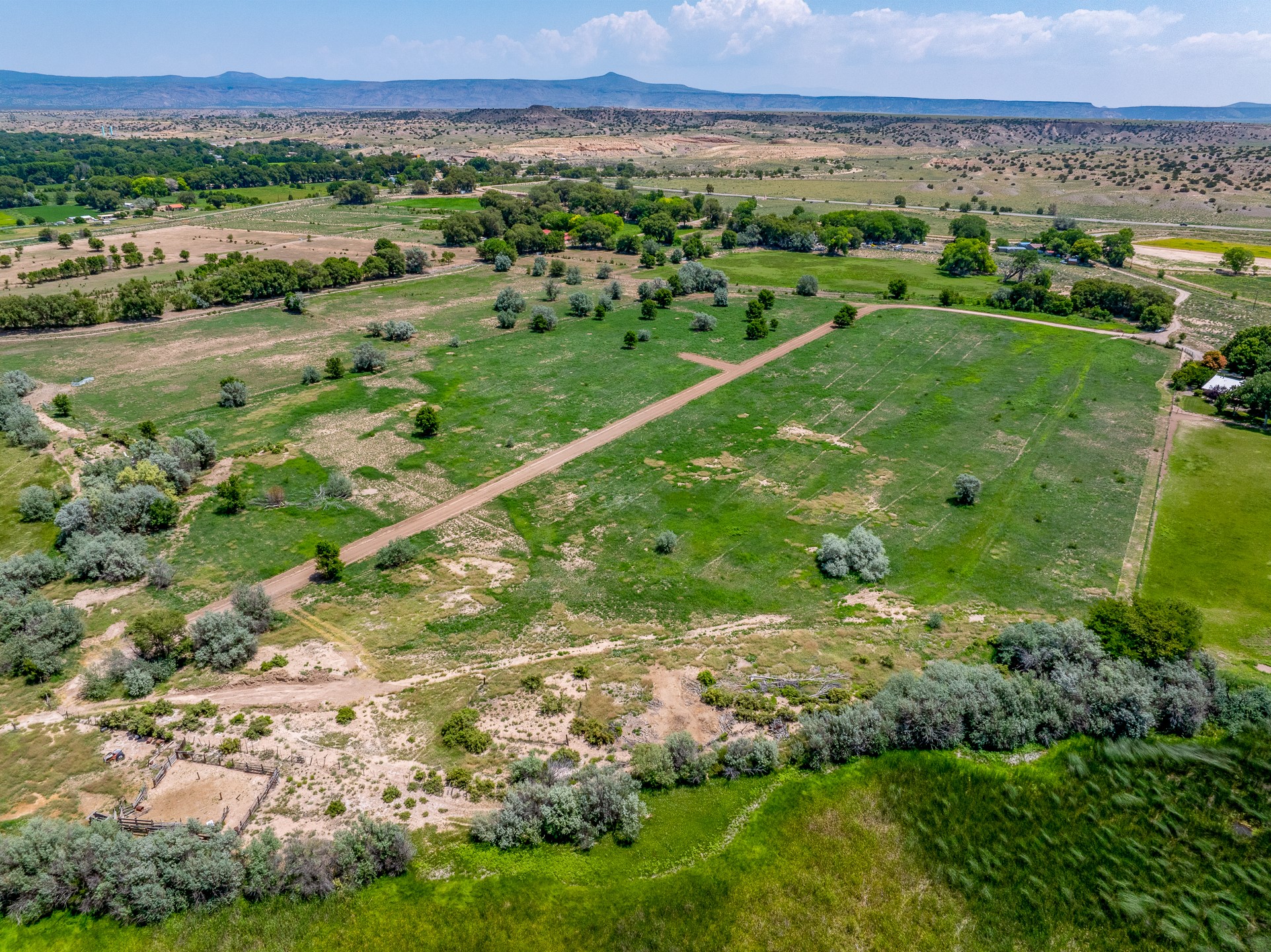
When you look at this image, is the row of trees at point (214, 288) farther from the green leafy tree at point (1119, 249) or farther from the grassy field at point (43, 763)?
the green leafy tree at point (1119, 249)

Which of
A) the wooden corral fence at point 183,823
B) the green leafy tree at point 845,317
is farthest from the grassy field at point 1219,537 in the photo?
the wooden corral fence at point 183,823

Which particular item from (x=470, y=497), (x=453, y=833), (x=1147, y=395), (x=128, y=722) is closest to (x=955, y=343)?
(x=1147, y=395)

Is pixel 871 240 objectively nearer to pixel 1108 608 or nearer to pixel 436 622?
pixel 1108 608

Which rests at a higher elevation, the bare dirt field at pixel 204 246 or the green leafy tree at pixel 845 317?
the bare dirt field at pixel 204 246

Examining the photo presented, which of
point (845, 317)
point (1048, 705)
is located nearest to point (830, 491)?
point (1048, 705)

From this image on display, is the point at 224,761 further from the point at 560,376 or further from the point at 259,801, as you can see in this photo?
the point at 560,376

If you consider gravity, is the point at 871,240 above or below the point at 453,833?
above

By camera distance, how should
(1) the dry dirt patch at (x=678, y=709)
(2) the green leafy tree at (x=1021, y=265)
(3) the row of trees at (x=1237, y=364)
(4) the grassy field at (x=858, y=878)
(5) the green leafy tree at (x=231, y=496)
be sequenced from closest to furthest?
(4) the grassy field at (x=858, y=878), (1) the dry dirt patch at (x=678, y=709), (5) the green leafy tree at (x=231, y=496), (3) the row of trees at (x=1237, y=364), (2) the green leafy tree at (x=1021, y=265)
